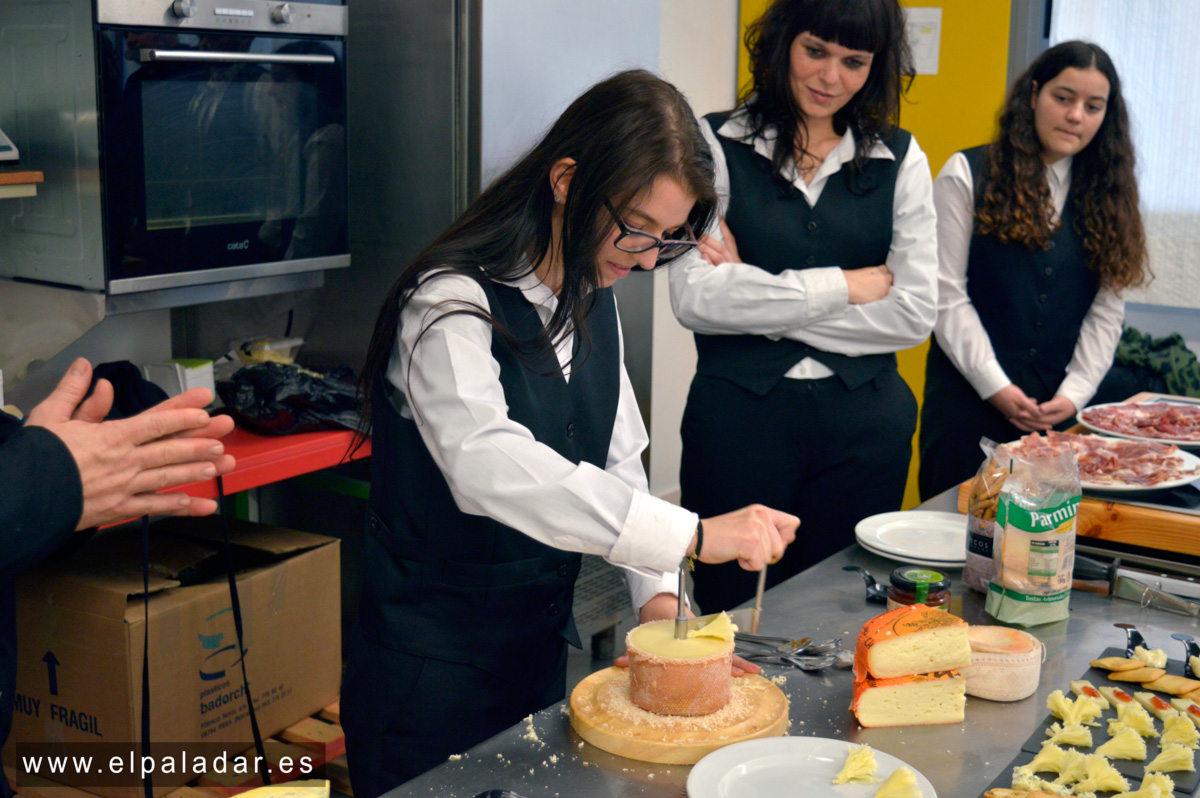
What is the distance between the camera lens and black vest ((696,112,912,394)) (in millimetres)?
2322

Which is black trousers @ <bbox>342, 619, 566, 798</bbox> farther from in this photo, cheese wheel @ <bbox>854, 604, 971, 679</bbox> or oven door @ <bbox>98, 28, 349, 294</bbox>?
oven door @ <bbox>98, 28, 349, 294</bbox>

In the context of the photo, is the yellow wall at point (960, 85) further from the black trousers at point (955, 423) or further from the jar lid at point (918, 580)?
the jar lid at point (918, 580)

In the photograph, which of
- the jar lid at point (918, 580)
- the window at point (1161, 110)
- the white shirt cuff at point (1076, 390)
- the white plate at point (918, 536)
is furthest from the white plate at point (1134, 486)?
Result: the window at point (1161, 110)

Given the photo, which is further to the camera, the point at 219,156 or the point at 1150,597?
the point at 219,156

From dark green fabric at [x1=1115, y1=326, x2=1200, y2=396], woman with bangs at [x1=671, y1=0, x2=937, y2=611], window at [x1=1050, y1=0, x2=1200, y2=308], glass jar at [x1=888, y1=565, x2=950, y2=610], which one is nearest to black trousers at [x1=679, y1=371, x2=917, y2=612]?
woman with bangs at [x1=671, y1=0, x2=937, y2=611]

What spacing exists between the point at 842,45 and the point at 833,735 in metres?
1.46

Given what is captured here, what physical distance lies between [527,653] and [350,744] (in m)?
0.29

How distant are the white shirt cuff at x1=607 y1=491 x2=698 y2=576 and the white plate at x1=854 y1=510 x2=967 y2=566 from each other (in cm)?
59

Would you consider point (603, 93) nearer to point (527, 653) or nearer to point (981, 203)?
point (527, 653)

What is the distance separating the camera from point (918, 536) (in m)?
1.84

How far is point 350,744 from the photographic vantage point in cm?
159

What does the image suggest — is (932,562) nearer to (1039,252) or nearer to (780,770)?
(780,770)

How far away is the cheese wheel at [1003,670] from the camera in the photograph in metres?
1.30

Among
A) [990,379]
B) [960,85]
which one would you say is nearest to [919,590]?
[990,379]
